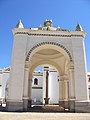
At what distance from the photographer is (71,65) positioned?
37.0 ft

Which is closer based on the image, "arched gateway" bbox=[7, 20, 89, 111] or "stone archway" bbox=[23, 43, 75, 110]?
"arched gateway" bbox=[7, 20, 89, 111]

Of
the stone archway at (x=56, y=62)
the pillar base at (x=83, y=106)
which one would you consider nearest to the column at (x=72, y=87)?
the pillar base at (x=83, y=106)

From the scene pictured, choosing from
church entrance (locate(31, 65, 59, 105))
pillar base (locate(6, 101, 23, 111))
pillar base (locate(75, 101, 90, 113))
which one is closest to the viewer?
pillar base (locate(6, 101, 23, 111))

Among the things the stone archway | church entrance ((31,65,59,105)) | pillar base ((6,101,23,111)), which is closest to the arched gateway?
pillar base ((6,101,23,111))

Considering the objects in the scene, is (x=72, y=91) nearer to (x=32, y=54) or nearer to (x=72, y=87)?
(x=72, y=87)

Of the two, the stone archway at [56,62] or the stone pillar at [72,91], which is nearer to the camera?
the stone pillar at [72,91]

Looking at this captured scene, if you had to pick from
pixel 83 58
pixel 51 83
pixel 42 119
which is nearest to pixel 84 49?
pixel 83 58

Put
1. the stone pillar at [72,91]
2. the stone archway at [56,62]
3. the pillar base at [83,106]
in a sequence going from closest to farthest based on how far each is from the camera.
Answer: the pillar base at [83,106]
the stone pillar at [72,91]
the stone archway at [56,62]

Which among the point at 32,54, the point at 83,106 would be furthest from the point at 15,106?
the point at 83,106

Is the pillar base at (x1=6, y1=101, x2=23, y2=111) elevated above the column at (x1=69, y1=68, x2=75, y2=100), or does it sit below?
below

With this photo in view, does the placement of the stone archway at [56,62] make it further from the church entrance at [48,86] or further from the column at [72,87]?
the church entrance at [48,86]

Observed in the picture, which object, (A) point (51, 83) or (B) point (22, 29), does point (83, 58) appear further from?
(A) point (51, 83)

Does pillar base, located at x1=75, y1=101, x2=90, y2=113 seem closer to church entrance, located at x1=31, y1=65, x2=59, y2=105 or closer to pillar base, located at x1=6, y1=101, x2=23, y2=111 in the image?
pillar base, located at x1=6, y1=101, x2=23, y2=111

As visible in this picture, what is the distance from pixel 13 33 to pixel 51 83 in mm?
13463
